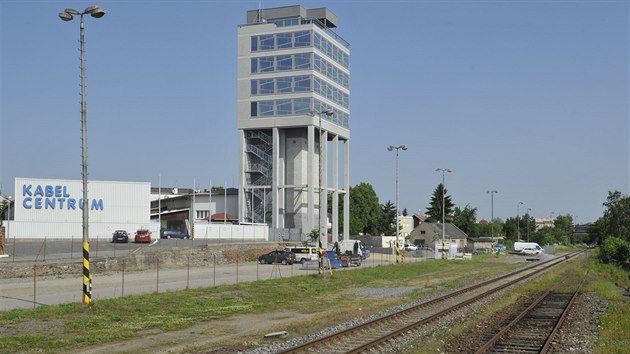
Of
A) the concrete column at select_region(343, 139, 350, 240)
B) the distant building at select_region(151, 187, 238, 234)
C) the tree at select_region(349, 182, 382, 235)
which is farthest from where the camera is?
the tree at select_region(349, 182, 382, 235)

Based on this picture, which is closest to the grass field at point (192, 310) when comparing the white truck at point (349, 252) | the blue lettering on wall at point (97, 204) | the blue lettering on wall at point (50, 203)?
the white truck at point (349, 252)

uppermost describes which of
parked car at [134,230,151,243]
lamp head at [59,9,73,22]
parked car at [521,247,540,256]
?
lamp head at [59,9,73,22]

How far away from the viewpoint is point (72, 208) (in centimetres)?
7156

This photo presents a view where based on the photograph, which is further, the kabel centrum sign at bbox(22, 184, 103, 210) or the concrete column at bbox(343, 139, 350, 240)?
the concrete column at bbox(343, 139, 350, 240)

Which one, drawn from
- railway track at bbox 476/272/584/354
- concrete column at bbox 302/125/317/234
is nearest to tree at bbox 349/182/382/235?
concrete column at bbox 302/125/317/234

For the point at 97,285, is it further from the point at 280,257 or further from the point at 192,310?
the point at 280,257

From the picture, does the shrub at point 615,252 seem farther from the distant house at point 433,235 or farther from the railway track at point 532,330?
the distant house at point 433,235

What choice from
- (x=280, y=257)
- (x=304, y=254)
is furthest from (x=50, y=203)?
(x=304, y=254)

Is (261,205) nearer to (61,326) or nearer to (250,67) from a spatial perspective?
(250,67)

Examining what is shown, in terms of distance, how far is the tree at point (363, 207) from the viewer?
13362 centimetres

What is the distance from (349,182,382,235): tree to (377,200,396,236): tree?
14551 mm

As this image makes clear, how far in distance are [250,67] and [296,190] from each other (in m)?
17.0

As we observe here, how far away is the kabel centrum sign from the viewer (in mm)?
Result: 69562

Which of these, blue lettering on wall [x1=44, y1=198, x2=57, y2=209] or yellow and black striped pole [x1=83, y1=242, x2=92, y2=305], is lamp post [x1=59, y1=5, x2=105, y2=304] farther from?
blue lettering on wall [x1=44, y1=198, x2=57, y2=209]
